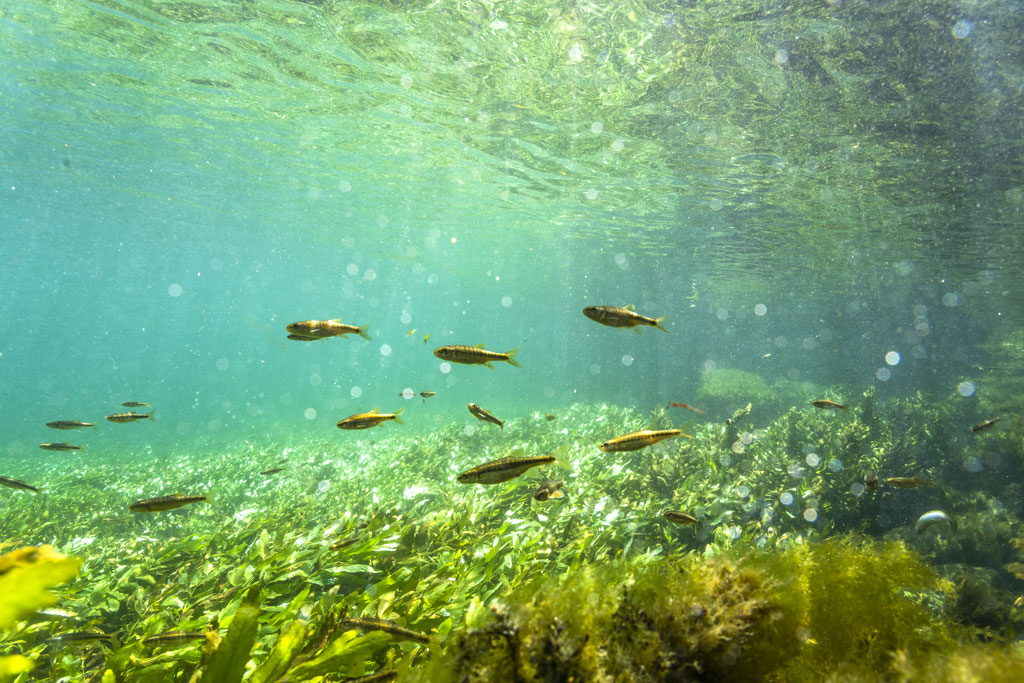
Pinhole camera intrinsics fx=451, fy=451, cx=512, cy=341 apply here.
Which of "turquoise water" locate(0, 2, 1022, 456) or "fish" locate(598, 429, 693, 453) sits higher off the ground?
"turquoise water" locate(0, 2, 1022, 456)

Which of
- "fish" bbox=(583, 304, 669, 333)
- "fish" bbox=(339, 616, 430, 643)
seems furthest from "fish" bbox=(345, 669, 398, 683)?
"fish" bbox=(583, 304, 669, 333)

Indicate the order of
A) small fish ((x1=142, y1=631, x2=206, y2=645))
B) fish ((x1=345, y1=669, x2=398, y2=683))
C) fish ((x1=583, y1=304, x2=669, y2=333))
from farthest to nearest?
fish ((x1=583, y1=304, x2=669, y2=333)), small fish ((x1=142, y1=631, x2=206, y2=645)), fish ((x1=345, y1=669, x2=398, y2=683))

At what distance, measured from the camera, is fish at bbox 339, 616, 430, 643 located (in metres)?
2.26

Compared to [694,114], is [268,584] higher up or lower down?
lower down

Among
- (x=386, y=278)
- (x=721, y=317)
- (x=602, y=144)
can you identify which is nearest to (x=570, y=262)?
(x=602, y=144)

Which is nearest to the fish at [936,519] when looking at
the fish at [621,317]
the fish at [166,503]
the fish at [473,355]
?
the fish at [621,317]

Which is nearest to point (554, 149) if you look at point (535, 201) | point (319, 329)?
point (535, 201)

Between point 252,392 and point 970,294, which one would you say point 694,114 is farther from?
point 252,392

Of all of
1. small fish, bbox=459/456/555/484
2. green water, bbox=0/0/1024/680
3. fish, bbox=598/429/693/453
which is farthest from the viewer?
green water, bbox=0/0/1024/680

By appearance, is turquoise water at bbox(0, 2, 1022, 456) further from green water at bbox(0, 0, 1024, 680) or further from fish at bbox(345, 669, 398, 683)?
fish at bbox(345, 669, 398, 683)

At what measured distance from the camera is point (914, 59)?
9.18 meters

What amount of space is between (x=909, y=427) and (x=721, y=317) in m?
63.9

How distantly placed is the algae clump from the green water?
0.43 metres

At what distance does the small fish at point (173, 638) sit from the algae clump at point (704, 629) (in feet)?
7.16
